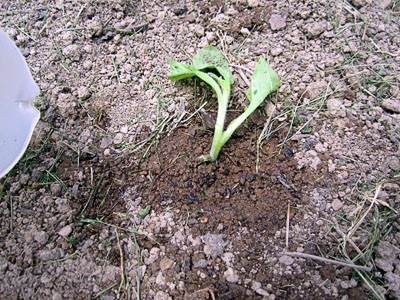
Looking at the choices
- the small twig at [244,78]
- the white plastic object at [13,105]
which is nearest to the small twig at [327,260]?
the small twig at [244,78]

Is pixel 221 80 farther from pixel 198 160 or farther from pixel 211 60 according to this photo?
pixel 198 160

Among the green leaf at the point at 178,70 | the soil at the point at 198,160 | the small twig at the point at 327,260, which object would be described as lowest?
the small twig at the point at 327,260

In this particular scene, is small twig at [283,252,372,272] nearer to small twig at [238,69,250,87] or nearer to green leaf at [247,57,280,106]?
green leaf at [247,57,280,106]

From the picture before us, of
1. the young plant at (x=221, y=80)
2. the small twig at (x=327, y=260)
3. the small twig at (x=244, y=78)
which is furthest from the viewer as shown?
the small twig at (x=244, y=78)

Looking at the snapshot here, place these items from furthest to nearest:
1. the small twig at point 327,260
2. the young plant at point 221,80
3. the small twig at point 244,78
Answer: the small twig at point 244,78
the young plant at point 221,80
the small twig at point 327,260

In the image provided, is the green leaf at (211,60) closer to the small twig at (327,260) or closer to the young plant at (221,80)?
the young plant at (221,80)

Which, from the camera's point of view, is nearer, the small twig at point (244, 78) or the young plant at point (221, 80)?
the young plant at point (221, 80)

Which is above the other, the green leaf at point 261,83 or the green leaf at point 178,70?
the green leaf at point 178,70
